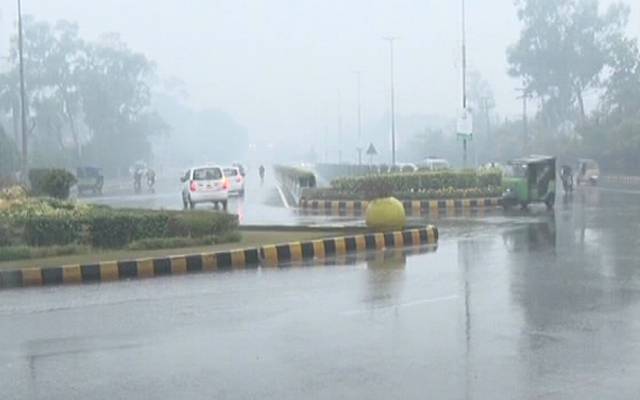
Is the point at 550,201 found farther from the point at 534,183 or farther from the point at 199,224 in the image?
the point at 199,224

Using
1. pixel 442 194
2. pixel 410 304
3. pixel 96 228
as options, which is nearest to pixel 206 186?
pixel 442 194

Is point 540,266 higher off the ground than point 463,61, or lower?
lower

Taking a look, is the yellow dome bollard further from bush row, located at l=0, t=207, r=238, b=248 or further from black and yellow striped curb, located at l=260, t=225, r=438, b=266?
bush row, located at l=0, t=207, r=238, b=248

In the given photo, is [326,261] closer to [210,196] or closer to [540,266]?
[540,266]

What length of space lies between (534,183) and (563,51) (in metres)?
51.1

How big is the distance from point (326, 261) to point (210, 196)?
17.7 m

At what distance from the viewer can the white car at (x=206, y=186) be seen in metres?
32.2

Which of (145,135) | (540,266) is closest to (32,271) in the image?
(540,266)

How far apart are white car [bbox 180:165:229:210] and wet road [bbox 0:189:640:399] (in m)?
18.3

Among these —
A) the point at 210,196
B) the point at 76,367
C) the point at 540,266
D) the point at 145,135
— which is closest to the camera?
the point at 76,367

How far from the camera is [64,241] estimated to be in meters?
16.1

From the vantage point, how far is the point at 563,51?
76.4 metres

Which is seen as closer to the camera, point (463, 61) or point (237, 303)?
point (237, 303)

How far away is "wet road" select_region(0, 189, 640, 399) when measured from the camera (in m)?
6.69
